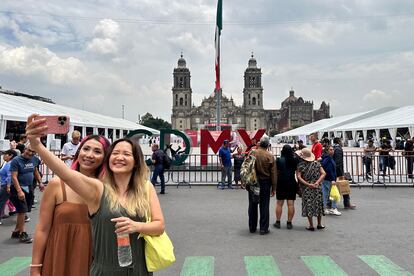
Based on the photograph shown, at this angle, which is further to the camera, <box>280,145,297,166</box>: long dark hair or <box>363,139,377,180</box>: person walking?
<box>363,139,377,180</box>: person walking

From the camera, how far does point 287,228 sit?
636cm

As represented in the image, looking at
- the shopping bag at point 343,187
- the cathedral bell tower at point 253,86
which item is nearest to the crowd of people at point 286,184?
the shopping bag at point 343,187

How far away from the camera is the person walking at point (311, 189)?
6189 millimetres

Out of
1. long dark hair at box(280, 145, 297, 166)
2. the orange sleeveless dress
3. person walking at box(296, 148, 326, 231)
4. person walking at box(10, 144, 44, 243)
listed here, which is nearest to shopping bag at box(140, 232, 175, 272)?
the orange sleeveless dress

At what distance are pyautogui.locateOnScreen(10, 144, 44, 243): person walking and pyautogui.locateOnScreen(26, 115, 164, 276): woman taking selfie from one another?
4.11 meters

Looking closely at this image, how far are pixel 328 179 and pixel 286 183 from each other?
156 cm

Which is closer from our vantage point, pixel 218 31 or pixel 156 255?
pixel 156 255

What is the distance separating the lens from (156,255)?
2.05m

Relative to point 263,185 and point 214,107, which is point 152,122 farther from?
point 263,185

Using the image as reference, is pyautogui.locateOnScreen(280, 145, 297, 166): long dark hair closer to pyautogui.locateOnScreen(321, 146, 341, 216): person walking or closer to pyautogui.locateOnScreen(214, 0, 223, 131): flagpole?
pyautogui.locateOnScreen(321, 146, 341, 216): person walking

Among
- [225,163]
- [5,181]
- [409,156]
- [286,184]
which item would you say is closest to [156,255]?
[286,184]

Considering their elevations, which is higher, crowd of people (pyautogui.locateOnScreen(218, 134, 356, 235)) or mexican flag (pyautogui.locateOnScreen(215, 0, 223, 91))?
mexican flag (pyautogui.locateOnScreen(215, 0, 223, 91))

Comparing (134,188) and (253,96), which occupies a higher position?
(253,96)

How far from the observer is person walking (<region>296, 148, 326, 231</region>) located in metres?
6.19
